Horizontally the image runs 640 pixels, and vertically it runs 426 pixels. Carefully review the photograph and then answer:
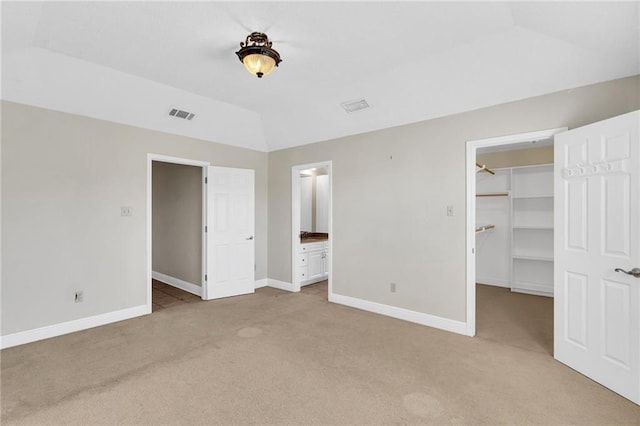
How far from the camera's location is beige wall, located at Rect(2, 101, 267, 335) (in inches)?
124

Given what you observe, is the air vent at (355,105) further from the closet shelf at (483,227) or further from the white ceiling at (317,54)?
the closet shelf at (483,227)

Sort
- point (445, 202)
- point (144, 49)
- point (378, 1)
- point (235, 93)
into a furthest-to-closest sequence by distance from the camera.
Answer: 1. point (235, 93)
2. point (445, 202)
3. point (144, 49)
4. point (378, 1)

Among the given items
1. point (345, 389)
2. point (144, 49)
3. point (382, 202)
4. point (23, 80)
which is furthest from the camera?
point (382, 202)

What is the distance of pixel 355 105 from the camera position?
3.94 m

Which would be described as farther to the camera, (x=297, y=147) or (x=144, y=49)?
(x=297, y=147)

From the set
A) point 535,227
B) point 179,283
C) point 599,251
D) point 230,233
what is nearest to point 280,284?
point 230,233

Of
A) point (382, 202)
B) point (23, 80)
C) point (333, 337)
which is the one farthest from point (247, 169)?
point (333, 337)

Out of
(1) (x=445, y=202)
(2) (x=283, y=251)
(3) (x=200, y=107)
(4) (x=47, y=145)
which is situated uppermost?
(3) (x=200, y=107)

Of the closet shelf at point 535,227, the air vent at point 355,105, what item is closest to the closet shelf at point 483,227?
the closet shelf at point 535,227

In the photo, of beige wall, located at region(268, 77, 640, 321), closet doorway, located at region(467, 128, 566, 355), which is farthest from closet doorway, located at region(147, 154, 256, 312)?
Answer: closet doorway, located at region(467, 128, 566, 355)

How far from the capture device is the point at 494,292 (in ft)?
17.4

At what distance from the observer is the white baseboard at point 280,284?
5.35 m

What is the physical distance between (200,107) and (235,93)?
2.00 ft

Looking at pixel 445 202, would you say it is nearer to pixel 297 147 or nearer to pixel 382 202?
pixel 382 202
